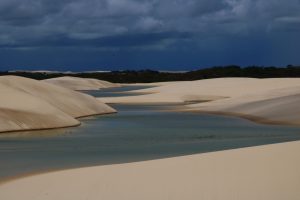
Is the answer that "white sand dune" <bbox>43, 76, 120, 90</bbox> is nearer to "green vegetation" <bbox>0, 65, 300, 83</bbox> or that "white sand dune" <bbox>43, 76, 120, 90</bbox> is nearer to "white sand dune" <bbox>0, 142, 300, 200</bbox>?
"green vegetation" <bbox>0, 65, 300, 83</bbox>

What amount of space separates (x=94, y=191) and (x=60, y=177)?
7.29 ft

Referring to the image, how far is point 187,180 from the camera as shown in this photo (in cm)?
1402

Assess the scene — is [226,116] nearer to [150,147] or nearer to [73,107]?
[73,107]

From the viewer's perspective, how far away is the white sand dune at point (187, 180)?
13.1 m

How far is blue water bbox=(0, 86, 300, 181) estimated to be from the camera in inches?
790

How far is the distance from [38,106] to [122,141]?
10.0 metres

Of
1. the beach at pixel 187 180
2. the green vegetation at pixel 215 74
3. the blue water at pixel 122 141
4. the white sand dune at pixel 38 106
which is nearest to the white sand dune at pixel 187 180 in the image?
the beach at pixel 187 180

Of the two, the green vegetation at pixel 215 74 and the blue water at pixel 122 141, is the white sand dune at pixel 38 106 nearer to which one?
the blue water at pixel 122 141

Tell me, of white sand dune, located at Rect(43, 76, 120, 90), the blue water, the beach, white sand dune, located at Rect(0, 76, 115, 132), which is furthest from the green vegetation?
the beach

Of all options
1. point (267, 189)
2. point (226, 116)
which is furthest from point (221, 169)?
point (226, 116)

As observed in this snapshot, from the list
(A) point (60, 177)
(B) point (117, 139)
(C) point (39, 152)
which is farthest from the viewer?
(B) point (117, 139)

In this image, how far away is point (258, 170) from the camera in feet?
47.3

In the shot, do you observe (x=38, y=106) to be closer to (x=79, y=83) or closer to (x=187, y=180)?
(x=187, y=180)

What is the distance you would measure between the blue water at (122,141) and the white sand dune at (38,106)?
46.3 inches
